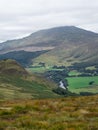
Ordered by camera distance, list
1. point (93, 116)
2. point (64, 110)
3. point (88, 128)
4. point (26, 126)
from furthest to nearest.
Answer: point (64, 110), point (93, 116), point (26, 126), point (88, 128)

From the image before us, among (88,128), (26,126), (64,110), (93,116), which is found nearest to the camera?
(88,128)

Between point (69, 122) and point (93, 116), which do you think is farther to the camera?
point (93, 116)

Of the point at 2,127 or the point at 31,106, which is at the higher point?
the point at 2,127

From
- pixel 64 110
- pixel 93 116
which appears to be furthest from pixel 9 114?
pixel 93 116

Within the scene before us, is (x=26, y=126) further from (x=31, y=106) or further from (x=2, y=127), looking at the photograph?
(x=31, y=106)

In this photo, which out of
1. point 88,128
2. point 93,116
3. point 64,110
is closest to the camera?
point 88,128

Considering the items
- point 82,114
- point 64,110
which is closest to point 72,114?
point 82,114

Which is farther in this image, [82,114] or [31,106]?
[31,106]

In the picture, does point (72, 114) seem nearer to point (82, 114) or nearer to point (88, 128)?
point (82, 114)

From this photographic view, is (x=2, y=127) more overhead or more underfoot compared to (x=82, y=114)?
more overhead
